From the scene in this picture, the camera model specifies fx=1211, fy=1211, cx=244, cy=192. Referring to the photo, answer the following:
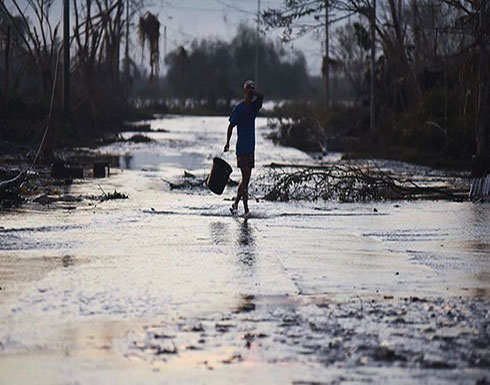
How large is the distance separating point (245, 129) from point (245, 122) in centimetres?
11

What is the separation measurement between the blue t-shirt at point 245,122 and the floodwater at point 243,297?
1077 millimetres

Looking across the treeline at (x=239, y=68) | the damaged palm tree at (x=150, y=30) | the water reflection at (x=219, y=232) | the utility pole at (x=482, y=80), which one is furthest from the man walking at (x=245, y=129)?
the treeline at (x=239, y=68)

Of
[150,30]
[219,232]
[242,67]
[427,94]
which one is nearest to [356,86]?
[150,30]

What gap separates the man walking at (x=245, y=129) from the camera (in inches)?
714

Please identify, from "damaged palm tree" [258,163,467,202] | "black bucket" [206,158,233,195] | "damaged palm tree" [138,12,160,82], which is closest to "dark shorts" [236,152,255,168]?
"black bucket" [206,158,233,195]

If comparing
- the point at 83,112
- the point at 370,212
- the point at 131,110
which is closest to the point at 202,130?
the point at 131,110

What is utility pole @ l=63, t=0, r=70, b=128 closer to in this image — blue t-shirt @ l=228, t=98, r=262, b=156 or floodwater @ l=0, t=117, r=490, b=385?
floodwater @ l=0, t=117, r=490, b=385

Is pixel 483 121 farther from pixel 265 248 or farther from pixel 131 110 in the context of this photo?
pixel 131 110

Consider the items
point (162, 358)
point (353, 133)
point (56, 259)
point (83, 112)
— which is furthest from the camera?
point (353, 133)

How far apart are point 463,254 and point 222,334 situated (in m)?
5.53

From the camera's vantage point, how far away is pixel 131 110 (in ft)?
226

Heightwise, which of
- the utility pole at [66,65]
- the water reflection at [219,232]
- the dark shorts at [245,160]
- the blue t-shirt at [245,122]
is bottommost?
the water reflection at [219,232]

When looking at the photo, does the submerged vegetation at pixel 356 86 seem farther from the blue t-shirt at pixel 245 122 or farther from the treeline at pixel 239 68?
the treeline at pixel 239 68

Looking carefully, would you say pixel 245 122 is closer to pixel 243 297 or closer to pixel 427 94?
pixel 243 297
